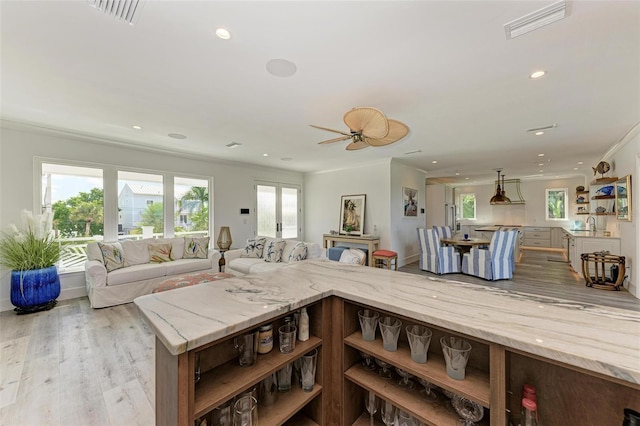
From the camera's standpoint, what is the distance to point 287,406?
1.16 m

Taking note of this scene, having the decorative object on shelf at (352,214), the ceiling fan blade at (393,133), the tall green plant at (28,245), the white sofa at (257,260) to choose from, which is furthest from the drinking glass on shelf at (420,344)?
the decorative object on shelf at (352,214)

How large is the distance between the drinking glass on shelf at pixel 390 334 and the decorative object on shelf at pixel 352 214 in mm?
5124

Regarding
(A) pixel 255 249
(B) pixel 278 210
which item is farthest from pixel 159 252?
(B) pixel 278 210

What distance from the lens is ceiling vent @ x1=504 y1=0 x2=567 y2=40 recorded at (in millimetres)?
1494

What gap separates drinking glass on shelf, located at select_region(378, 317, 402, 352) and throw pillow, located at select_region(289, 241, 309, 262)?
3063 millimetres

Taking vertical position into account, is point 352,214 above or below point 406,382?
above

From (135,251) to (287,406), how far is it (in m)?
4.45

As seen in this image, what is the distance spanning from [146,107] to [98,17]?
1.48 m

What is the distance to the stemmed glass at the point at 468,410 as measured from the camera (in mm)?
969

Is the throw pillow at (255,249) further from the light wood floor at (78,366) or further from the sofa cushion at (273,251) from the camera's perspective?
the light wood floor at (78,366)

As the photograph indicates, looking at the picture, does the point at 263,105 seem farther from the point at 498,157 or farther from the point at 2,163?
the point at 498,157

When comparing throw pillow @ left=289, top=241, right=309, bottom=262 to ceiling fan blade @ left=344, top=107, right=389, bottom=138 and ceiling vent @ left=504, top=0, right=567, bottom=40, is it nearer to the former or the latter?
ceiling fan blade @ left=344, top=107, right=389, bottom=138

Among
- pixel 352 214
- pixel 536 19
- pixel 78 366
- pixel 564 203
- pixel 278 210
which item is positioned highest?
pixel 536 19

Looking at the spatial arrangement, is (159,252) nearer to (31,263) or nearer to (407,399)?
(31,263)
